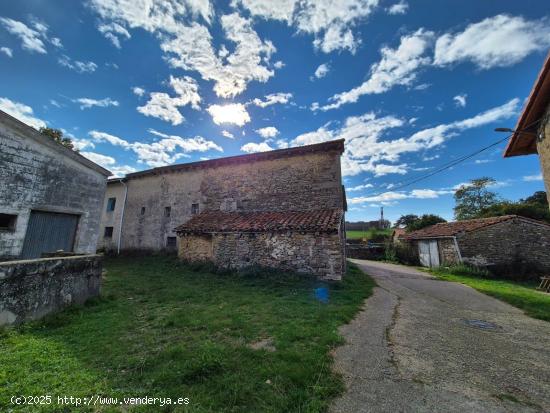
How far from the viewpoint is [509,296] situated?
8.45 metres

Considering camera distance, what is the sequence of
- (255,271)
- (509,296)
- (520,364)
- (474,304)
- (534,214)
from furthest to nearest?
(534,214)
(255,271)
(509,296)
(474,304)
(520,364)

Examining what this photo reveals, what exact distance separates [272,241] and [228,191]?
5370 mm

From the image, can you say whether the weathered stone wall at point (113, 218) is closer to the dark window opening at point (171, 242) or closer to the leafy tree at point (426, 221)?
the dark window opening at point (171, 242)

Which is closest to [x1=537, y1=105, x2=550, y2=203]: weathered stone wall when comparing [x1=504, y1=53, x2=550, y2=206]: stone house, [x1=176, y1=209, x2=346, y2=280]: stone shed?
[x1=504, y1=53, x2=550, y2=206]: stone house

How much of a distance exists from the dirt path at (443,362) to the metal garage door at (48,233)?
10.2m

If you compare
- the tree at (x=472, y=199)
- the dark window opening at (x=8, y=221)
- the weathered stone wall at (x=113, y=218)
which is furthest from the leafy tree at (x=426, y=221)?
the dark window opening at (x=8, y=221)

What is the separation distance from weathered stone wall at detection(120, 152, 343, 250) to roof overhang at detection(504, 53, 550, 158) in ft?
20.2

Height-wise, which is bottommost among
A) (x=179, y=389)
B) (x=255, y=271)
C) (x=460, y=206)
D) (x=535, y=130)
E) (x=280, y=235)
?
(x=179, y=389)

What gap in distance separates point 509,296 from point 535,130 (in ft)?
19.8

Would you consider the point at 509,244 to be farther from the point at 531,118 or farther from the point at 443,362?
the point at 443,362

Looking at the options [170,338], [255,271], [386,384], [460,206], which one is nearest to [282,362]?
[386,384]

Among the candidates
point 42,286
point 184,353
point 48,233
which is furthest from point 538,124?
point 48,233

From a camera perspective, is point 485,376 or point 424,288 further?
point 424,288

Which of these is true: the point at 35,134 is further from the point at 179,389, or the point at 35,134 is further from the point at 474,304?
the point at 474,304
